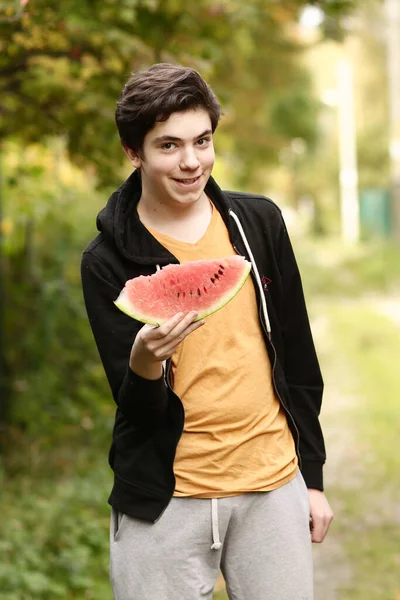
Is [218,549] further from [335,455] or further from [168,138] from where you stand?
[335,455]

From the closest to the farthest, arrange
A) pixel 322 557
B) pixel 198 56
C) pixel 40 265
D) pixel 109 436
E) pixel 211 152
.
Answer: pixel 211 152 < pixel 198 56 < pixel 322 557 < pixel 109 436 < pixel 40 265

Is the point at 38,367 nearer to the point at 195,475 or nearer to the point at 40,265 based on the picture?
the point at 40,265

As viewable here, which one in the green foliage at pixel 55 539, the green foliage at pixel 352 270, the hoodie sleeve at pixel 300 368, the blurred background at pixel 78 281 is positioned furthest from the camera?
the green foliage at pixel 352 270

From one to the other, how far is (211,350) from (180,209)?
391 mm

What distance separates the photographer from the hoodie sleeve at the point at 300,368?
2752mm

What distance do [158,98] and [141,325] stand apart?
1.94ft

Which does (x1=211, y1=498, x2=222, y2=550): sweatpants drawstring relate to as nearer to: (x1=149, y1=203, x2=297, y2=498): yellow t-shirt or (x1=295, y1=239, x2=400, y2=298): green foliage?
(x1=149, y1=203, x2=297, y2=498): yellow t-shirt

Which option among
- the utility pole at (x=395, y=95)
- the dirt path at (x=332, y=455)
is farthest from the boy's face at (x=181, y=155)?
the utility pole at (x=395, y=95)

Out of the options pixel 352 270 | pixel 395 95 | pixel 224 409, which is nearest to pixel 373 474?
pixel 224 409

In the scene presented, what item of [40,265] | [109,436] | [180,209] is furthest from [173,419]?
[40,265]

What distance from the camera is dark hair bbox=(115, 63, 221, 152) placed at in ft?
8.02

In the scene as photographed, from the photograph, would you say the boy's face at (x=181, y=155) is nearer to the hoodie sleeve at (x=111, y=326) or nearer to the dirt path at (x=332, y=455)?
the hoodie sleeve at (x=111, y=326)

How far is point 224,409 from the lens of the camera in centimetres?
250

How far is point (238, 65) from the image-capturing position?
31.5 ft
